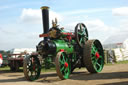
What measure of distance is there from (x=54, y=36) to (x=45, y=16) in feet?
12.8

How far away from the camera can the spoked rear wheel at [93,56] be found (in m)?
9.23

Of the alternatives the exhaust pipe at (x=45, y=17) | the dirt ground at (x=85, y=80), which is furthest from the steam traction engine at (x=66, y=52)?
the exhaust pipe at (x=45, y=17)

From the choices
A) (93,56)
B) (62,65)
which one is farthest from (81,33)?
(62,65)

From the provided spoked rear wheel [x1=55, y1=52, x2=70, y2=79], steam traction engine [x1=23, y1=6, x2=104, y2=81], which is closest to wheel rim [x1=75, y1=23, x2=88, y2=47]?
steam traction engine [x1=23, y1=6, x2=104, y2=81]

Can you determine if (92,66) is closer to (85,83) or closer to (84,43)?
(84,43)

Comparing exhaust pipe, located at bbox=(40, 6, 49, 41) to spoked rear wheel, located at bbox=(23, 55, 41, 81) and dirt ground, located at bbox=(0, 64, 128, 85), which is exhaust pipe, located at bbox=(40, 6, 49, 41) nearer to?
spoked rear wheel, located at bbox=(23, 55, 41, 81)

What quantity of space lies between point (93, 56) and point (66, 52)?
64.3 inches

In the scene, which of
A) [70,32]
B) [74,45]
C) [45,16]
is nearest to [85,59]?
[74,45]

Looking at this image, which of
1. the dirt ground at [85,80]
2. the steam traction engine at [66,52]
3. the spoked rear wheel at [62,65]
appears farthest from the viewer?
the steam traction engine at [66,52]

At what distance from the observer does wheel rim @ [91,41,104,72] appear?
9.71m

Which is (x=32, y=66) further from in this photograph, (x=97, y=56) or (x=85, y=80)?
(x=97, y=56)

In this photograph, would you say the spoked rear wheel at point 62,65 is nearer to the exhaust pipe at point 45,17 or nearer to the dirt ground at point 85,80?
the dirt ground at point 85,80

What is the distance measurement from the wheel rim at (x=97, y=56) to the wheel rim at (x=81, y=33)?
67 cm

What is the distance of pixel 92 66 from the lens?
9.25m
